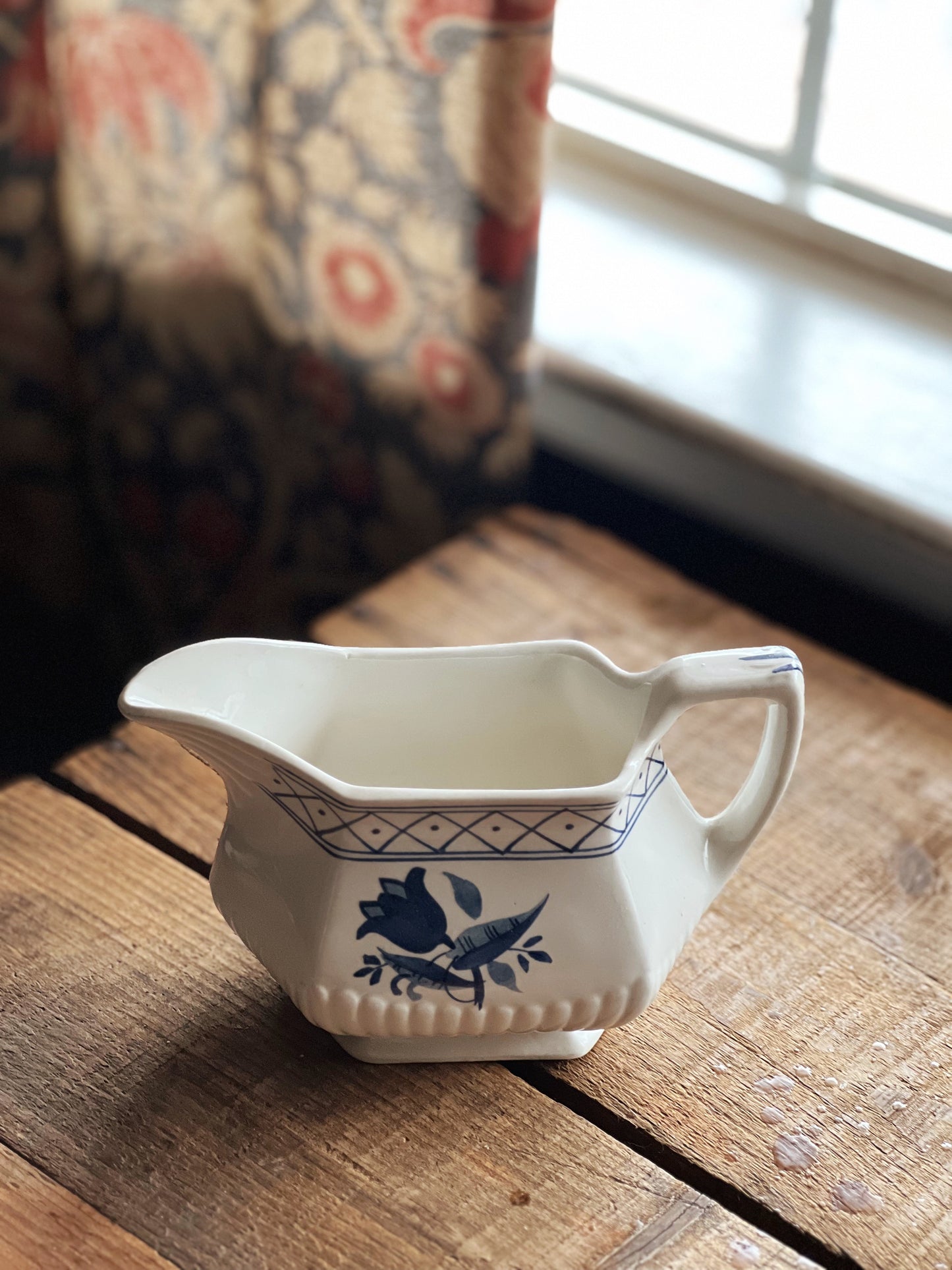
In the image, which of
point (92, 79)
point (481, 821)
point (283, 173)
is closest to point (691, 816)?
point (481, 821)

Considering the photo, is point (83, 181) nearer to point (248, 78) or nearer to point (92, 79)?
point (92, 79)

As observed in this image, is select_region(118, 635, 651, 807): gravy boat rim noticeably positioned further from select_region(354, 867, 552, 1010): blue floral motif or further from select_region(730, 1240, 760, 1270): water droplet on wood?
select_region(730, 1240, 760, 1270): water droplet on wood

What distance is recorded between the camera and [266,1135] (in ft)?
1.97

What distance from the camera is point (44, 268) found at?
127cm

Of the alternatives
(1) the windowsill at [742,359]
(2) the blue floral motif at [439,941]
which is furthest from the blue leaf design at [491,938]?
(1) the windowsill at [742,359]

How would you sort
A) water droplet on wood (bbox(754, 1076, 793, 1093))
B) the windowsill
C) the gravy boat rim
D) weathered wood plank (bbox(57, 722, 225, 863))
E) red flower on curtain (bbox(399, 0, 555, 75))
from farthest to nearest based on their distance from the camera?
the windowsill < red flower on curtain (bbox(399, 0, 555, 75)) < weathered wood plank (bbox(57, 722, 225, 863)) < water droplet on wood (bbox(754, 1076, 793, 1093)) < the gravy boat rim

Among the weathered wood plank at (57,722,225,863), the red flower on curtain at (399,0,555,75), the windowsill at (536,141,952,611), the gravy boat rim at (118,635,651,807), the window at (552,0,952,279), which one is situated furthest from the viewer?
the window at (552,0,952,279)

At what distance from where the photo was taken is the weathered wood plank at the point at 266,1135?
0.56 meters

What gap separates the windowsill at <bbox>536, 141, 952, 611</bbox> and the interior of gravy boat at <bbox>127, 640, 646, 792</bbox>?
491mm

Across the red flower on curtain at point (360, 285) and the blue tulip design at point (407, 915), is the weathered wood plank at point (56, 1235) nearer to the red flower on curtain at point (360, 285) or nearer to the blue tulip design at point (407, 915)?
the blue tulip design at point (407, 915)

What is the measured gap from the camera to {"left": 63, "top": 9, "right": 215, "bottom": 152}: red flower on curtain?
1113 millimetres

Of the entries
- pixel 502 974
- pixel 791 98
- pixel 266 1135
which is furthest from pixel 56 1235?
pixel 791 98

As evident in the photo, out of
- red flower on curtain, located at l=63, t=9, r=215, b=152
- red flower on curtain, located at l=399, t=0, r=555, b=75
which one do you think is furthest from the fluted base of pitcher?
red flower on curtain, located at l=63, t=9, r=215, b=152

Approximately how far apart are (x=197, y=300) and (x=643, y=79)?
0.47 meters
